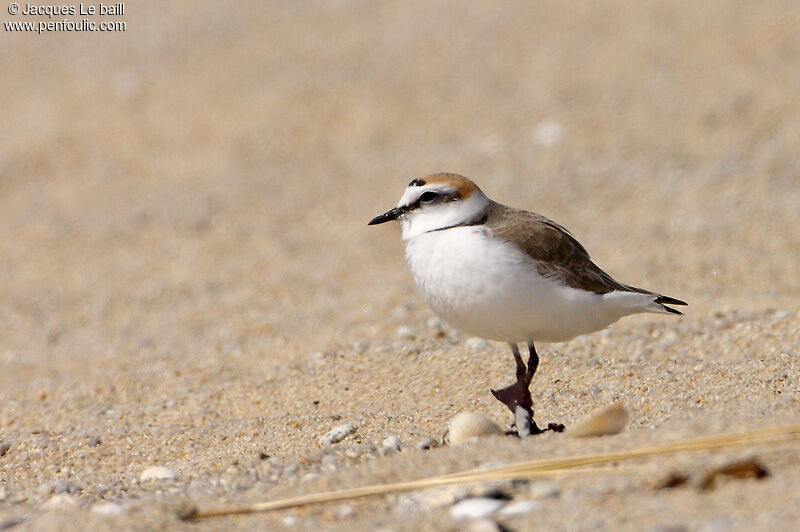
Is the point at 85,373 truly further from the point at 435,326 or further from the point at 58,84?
the point at 58,84

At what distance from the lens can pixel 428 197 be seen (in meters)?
4.27

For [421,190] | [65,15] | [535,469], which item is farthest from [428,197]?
[65,15]

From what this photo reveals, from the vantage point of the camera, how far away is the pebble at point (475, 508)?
2986 millimetres

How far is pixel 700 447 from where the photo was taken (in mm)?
3135

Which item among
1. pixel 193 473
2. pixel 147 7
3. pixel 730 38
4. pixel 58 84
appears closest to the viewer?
pixel 193 473

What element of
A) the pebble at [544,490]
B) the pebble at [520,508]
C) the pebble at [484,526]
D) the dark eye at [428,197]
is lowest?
the pebble at [484,526]

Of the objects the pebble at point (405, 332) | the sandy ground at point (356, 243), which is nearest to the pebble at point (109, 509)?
the sandy ground at point (356, 243)

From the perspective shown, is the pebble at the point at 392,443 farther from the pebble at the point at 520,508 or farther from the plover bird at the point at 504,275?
the pebble at the point at 520,508

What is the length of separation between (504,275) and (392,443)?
768mm

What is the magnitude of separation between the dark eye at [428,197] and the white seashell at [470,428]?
0.90 metres

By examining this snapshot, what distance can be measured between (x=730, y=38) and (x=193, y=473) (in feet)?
28.6

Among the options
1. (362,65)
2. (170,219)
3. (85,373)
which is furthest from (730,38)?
(85,373)

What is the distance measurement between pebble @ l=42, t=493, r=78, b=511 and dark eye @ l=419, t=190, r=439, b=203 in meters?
1.72

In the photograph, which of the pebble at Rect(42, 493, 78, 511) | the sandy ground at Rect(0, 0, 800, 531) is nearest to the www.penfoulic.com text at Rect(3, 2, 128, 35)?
the sandy ground at Rect(0, 0, 800, 531)
